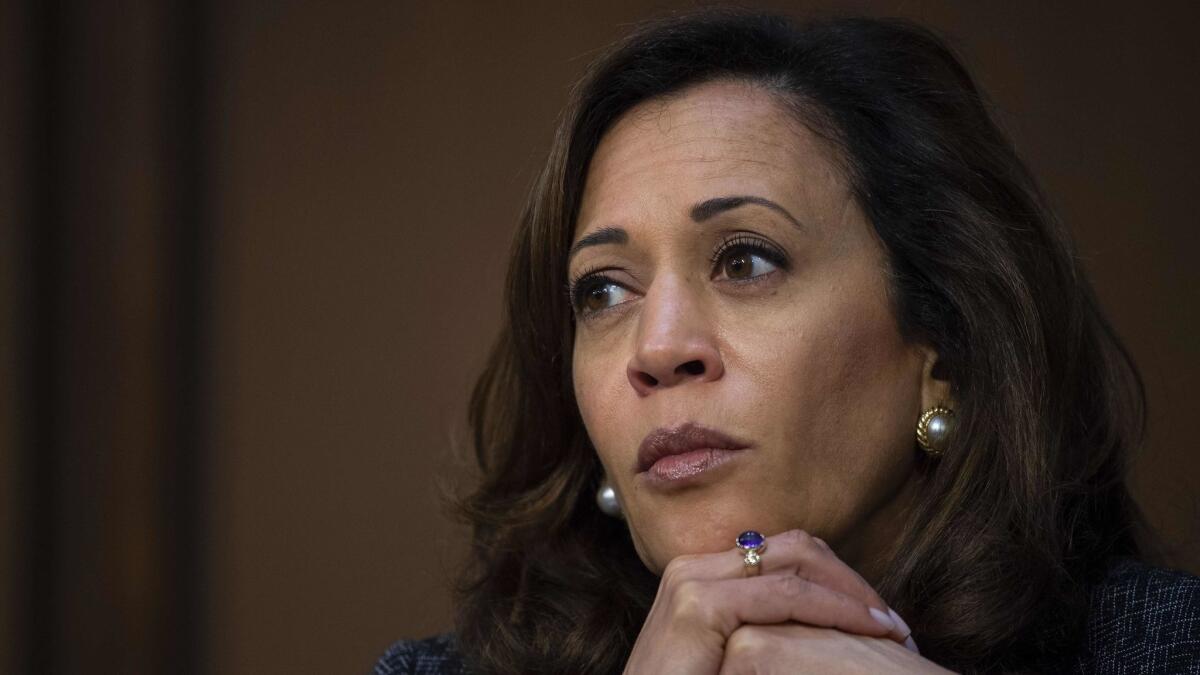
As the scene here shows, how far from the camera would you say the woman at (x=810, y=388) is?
1.59 m

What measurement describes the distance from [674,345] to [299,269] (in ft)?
3.95

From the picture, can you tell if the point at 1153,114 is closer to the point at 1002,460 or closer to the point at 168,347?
the point at 1002,460

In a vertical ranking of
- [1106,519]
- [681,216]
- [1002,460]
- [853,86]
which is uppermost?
[853,86]

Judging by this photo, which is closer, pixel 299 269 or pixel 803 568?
pixel 803 568

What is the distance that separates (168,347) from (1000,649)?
1.52 m

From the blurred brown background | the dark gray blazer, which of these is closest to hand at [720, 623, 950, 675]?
the dark gray blazer

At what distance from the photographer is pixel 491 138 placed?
2684 mm

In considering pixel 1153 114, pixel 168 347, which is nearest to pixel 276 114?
pixel 168 347

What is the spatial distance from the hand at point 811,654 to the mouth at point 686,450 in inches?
8.6

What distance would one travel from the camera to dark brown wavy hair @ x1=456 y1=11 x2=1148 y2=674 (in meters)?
1.64

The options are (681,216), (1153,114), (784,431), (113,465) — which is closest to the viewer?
(784,431)

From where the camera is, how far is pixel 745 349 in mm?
1625

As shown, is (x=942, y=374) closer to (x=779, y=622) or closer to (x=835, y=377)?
(x=835, y=377)

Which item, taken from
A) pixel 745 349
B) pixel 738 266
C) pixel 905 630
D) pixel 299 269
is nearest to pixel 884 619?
pixel 905 630
